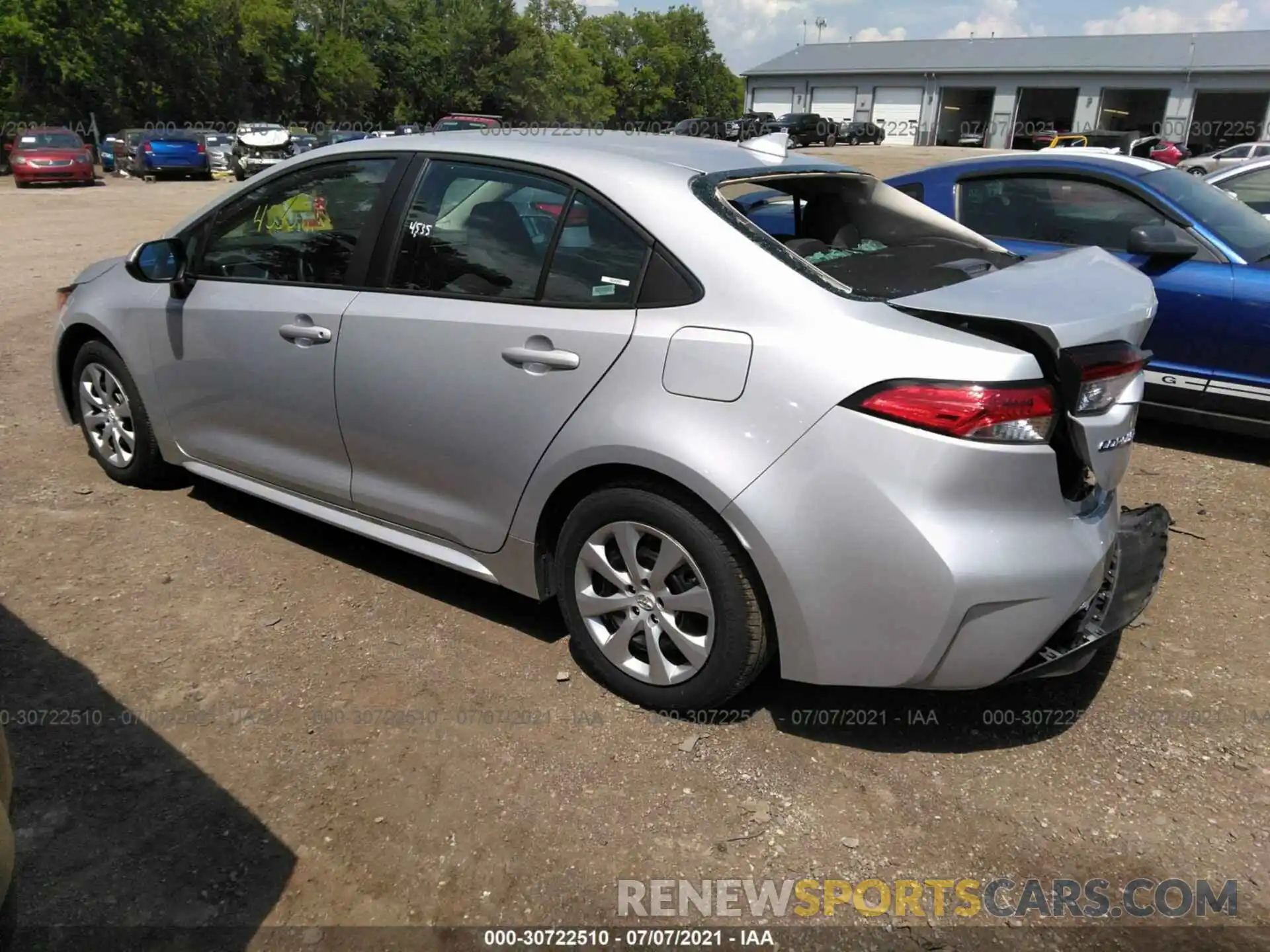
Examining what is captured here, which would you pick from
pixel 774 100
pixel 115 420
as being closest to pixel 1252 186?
pixel 115 420

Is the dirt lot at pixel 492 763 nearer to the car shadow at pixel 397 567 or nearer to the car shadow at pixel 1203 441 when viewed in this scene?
the car shadow at pixel 397 567

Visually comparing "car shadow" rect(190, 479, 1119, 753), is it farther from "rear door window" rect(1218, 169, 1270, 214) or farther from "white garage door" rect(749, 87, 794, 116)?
"white garage door" rect(749, 87, 794, 116)

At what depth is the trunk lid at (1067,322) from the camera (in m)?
2.52

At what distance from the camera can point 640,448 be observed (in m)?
2.77

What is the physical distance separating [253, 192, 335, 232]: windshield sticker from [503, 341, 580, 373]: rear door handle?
1142 mm

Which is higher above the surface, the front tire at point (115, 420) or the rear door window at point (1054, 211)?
the rear door window at point (1054, 211)

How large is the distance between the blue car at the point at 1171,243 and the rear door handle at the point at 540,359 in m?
3.63

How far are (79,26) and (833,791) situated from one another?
4656 cm

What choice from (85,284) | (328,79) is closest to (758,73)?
(328,79)

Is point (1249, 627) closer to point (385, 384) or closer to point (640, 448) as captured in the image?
point (640, 448)

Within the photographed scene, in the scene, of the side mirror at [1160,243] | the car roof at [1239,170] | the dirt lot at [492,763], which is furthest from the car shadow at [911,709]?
the car roof at [1239,170]

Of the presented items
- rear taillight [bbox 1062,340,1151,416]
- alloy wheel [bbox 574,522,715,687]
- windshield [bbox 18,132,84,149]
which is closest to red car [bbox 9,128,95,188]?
windshield [bbox 18,132,84,149]

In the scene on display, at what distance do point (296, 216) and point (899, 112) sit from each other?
206 ft

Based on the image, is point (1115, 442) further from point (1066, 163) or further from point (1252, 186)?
point (1252, 186)
